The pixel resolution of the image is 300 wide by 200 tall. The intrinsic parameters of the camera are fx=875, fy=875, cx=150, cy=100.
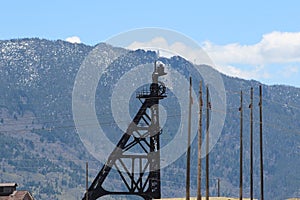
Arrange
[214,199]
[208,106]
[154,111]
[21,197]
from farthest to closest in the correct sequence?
[21,197] < [154,111] < [214,199] < [208,106]

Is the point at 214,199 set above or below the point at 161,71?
below

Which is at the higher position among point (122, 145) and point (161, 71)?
point (161, 71)

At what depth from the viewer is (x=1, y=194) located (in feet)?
384

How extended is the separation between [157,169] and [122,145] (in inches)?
204

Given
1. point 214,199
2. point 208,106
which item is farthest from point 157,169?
point 208,106

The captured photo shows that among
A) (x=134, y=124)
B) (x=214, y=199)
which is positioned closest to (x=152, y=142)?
(x=134, y=124)

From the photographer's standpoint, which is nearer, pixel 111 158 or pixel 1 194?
pixel 111 158

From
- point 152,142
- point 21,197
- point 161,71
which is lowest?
point 21,197

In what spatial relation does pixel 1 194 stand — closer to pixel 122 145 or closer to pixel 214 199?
pixel 122 145

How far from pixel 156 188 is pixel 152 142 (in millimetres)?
5490

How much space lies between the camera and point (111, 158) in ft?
348

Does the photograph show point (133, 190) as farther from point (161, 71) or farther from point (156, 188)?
point (161, 71)

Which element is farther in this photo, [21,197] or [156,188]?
[21,197]

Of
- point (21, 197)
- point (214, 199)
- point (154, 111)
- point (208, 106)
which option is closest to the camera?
point (208, 106)
